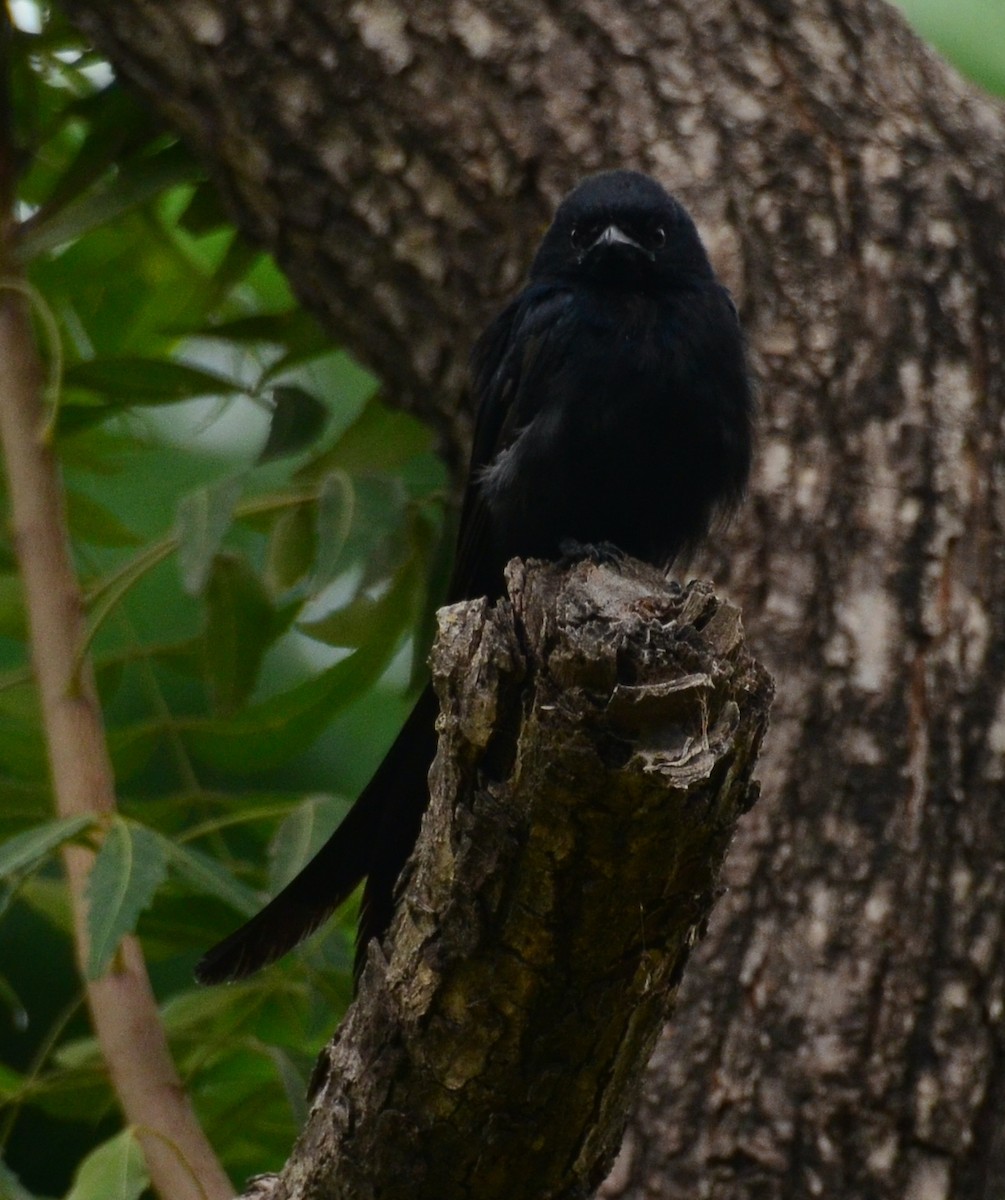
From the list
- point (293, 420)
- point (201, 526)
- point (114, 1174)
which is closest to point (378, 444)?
point (293, 420)

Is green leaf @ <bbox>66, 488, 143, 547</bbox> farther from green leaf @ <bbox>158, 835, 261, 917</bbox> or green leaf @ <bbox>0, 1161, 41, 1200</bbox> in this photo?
green leaf @ <bbox>0, 1161, 41, 1200</bbox>

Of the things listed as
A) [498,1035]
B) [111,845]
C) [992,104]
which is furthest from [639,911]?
[992,104]

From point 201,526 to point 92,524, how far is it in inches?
35.4

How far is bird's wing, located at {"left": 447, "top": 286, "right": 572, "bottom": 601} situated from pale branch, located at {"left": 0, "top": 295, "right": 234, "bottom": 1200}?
84 cm

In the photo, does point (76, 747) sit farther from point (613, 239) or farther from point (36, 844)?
point (613, 239)

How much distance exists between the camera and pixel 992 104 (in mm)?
3898

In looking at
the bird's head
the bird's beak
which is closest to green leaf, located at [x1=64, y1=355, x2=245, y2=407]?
the bird's head

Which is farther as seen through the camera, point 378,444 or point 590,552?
point 378,444

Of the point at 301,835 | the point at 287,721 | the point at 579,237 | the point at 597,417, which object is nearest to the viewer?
the point at 597,417

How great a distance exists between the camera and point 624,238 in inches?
128

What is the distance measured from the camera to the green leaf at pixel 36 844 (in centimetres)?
292

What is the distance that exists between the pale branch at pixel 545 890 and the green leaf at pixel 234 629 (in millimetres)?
1934

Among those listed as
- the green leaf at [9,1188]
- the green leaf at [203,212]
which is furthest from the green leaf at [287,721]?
the green leaf at [203,212]

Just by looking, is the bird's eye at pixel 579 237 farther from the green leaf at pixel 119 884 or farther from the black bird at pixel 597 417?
the green leaf at pixel 119 884
